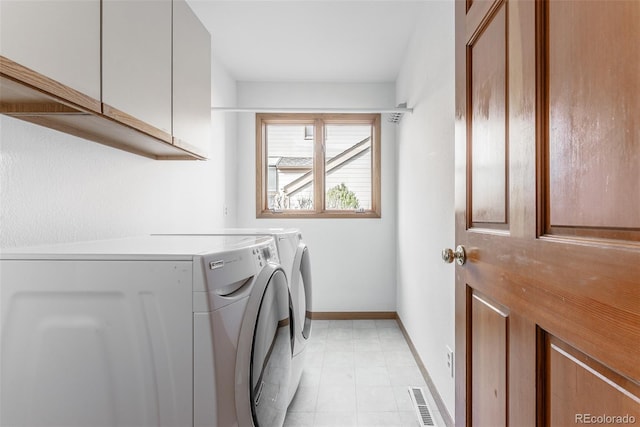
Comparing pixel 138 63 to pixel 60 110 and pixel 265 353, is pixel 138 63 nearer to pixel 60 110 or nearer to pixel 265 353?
pixel 60 110

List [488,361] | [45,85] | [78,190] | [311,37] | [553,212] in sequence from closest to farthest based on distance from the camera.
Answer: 1. [553,212]
2. [45,85]
3. [488,361]
4. [78,190]
5. [311,37]

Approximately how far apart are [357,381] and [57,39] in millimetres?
2200

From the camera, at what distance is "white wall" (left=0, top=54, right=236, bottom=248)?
3.47 ft

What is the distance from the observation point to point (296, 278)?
1.84 m

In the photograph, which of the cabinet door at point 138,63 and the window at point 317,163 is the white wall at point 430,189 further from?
the cabinet door at point 138,63

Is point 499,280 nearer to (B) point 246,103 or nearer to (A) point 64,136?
(A) point 64,136

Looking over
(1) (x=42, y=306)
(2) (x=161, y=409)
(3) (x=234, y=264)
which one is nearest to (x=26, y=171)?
(1) (x=42, y=306)

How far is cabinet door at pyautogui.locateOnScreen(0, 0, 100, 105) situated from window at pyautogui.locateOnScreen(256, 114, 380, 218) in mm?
2503

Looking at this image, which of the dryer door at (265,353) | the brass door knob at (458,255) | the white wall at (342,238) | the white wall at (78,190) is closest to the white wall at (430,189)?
the white wall at (342,238)

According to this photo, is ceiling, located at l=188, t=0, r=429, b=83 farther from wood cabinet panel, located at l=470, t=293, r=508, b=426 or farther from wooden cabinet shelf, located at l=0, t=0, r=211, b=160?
wood cabinet panel, located at l=470, t=293, r=508, b=426

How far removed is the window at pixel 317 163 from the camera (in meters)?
3.44

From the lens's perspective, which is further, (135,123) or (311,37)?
(311,37)

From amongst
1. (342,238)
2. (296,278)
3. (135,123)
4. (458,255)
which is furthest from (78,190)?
(342,238)

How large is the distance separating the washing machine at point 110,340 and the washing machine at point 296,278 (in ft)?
2.44
